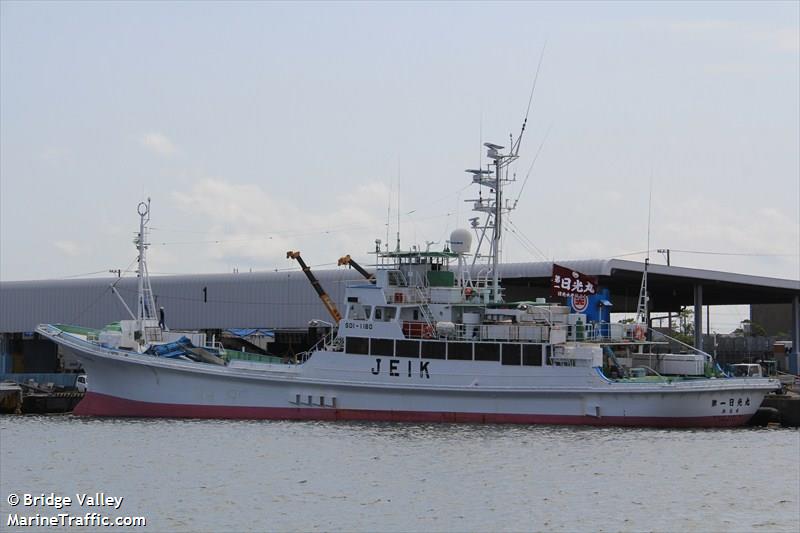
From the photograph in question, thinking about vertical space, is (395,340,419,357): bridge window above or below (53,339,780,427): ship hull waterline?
above

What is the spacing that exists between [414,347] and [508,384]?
13.5 feet

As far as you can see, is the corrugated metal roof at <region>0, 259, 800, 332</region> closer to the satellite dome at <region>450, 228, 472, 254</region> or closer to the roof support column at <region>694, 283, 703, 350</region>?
the roof support column at <region>694, 283, 703, 350</region>

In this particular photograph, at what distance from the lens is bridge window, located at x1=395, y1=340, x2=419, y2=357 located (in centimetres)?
4962

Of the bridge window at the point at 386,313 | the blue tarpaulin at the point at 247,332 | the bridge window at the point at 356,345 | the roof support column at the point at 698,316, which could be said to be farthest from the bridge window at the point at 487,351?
the blue tarpaulin at the point at 247,332

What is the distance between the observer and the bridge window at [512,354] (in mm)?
49188

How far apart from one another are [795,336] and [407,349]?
105 ft

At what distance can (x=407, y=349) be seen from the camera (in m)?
49.7

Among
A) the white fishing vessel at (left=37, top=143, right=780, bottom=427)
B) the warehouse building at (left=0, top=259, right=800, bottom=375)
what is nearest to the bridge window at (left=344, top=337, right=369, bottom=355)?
the white fishing vessel at (left=37, top=143, right=780, bottom=427)

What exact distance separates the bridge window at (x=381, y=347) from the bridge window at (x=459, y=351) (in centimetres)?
241

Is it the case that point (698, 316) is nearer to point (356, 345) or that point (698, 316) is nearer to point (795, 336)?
point (795, 336)

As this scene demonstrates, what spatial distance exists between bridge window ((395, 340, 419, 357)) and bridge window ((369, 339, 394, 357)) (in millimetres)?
261

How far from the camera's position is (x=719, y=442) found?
4303 cm

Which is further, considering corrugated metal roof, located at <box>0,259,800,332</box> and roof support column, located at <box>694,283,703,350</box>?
roof support column, located at <box>694,283,703,350</box>

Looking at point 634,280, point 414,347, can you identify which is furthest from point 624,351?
point 634,280
